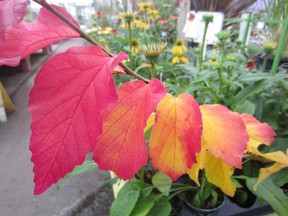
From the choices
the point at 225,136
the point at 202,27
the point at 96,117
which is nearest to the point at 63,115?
the point at 96,117

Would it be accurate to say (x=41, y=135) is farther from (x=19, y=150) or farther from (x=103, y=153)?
(x=19, y=150)

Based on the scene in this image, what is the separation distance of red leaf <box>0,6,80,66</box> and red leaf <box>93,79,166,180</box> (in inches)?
2.6

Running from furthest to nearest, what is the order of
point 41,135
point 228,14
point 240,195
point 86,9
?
point 86,9 < point 228,14 < point 240,195 < point 41,135

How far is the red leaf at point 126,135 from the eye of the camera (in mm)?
183

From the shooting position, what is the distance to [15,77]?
2518mm

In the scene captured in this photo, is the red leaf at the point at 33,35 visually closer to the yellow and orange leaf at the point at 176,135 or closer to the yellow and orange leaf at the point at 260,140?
the yellow and orange leaf at the point at 176,135

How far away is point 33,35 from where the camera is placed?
0.17 meters

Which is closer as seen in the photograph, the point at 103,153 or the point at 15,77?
the point at 103,153

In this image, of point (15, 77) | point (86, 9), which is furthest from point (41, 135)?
point (86, 9)

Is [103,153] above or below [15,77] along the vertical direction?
above

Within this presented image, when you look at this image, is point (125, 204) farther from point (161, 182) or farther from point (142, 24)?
point (142, 24)

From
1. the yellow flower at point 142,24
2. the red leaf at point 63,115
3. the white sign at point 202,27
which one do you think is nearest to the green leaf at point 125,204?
the red leaf at point 63,115

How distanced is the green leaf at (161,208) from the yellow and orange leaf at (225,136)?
22 cm

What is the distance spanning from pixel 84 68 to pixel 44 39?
1.6 inches
